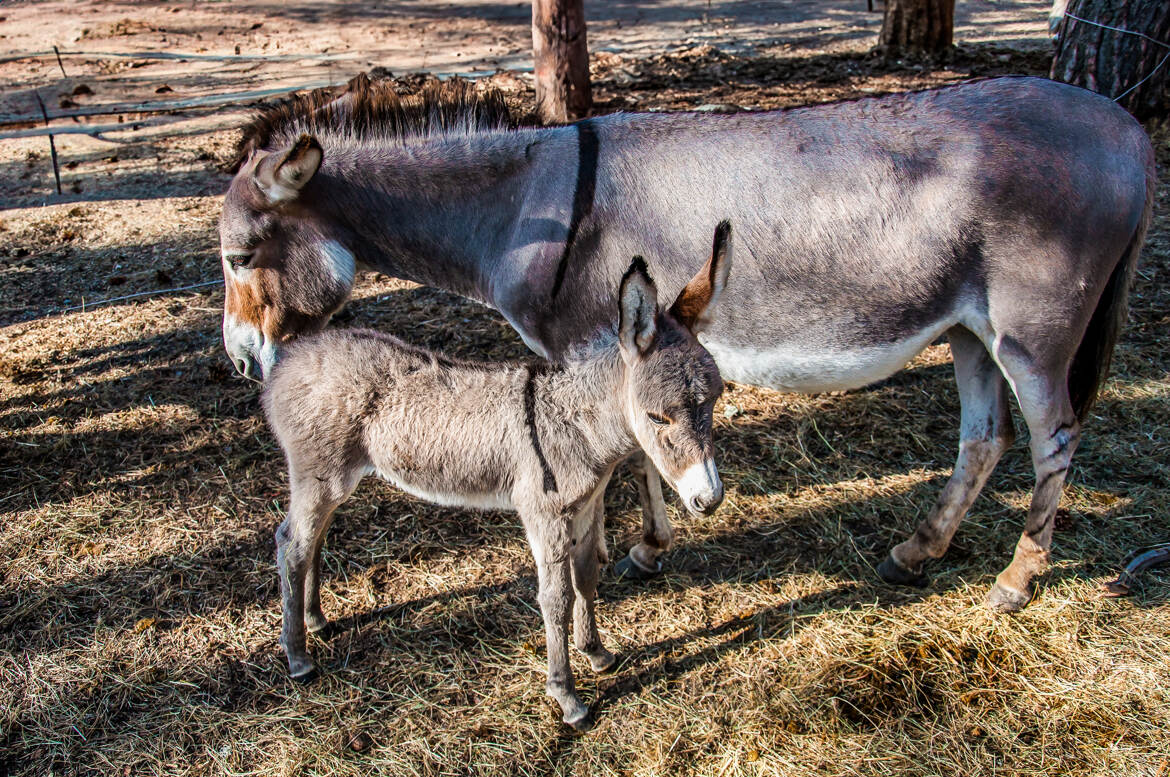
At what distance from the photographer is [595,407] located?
3170mm

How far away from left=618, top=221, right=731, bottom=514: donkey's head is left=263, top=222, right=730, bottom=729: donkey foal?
0.01 meters

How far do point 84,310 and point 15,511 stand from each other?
2.58 metres

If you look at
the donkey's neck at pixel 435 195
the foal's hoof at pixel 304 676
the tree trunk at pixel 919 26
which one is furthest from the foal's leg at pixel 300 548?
the tree trunk at pixel 919 26

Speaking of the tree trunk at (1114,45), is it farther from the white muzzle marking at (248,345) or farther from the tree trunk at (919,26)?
the white muzzle marking at (248,345)

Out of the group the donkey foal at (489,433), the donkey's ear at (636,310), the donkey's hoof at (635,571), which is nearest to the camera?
the donkey's ear at (636,310)

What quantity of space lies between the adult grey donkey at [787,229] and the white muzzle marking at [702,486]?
75 centimetres

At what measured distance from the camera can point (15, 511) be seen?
462 centimetres

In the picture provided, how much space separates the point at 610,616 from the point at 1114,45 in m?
5.83

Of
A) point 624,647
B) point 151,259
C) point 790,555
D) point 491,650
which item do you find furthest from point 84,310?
point 790,555

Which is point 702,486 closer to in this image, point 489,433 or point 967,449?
point 489,433

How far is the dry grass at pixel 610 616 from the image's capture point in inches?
131

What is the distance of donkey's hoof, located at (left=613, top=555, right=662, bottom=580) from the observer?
4.16m

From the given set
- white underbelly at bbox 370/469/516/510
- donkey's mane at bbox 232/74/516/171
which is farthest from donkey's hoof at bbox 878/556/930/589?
donkey's mane at bbox 232/74/516/171

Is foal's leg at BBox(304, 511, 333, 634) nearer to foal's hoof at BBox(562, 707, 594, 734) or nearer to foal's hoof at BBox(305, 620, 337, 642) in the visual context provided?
foal's hoof at BBox(305, 620, 337, 642)
